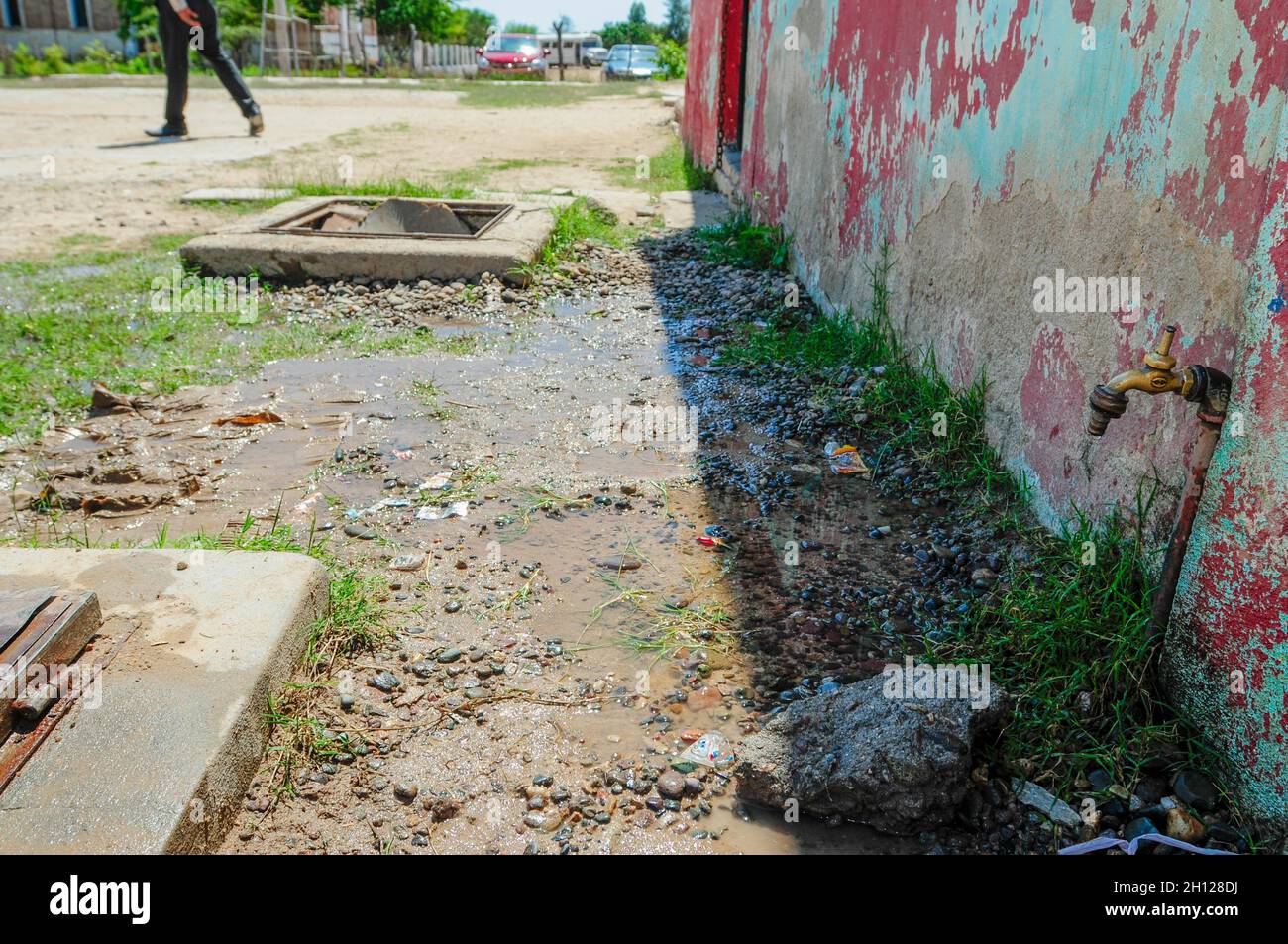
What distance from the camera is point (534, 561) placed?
2.77 m

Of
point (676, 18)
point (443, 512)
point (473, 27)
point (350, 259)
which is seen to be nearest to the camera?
point (443, 512)

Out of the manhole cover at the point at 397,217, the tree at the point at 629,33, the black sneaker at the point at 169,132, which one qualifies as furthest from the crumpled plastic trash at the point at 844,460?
the tree at the point at 629,33

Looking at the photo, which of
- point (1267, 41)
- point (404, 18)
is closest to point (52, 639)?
point (1267, 41)

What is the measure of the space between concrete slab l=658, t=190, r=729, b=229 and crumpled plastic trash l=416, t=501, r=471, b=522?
447 cm

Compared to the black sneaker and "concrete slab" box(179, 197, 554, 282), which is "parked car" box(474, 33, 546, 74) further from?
"concrete slab" box(179, 197, 554, 282)

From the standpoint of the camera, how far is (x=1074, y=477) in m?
2.42

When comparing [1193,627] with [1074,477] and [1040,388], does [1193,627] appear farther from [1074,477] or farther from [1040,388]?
[1040,388]

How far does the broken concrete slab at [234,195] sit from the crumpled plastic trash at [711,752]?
20.7 feet

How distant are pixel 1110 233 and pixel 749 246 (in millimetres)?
3745

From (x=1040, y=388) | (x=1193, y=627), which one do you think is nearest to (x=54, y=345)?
(x=1040, y=388)

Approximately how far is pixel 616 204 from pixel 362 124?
631cm

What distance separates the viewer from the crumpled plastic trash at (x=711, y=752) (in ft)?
6.57

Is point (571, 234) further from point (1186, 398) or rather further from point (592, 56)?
point (592, 56)

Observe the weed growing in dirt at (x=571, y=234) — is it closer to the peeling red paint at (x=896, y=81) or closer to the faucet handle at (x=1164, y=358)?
the peeling red paint at (x=896, y=81)
